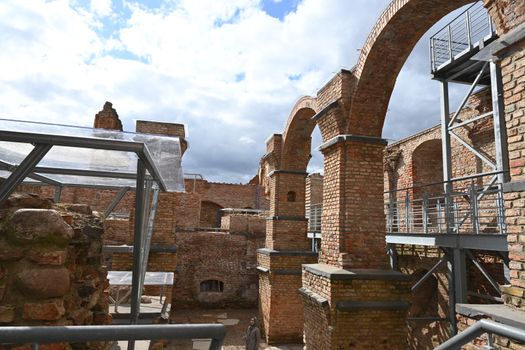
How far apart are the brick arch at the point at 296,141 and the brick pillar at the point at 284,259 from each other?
0.32 metres

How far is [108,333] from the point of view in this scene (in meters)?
1.50

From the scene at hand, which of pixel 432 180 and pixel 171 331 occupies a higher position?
pixel 432 180

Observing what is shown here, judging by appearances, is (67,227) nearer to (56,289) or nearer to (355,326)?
(56,289)

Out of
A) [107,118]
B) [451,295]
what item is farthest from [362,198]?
[107,118]

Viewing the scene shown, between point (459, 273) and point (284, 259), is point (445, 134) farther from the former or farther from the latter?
point (284, 259)

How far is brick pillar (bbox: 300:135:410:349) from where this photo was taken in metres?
6.00

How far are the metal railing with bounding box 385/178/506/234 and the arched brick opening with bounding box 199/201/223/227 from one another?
1407cm

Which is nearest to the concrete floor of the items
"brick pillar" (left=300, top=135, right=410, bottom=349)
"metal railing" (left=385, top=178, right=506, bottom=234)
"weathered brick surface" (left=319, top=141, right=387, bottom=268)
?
"brick pillar" (left=300, top=135, right=410, bottom=349)

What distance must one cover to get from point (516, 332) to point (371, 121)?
5.51 metres

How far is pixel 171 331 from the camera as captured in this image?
1571 millimetres

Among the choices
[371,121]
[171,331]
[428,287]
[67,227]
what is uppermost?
[371,121]

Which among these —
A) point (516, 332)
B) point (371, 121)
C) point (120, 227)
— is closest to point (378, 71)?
point (371, 121)

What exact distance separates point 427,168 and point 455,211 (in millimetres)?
8492

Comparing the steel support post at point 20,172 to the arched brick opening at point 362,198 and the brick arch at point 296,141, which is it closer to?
the arched brick opening at point 362,198
